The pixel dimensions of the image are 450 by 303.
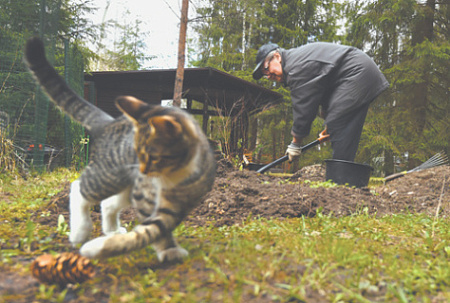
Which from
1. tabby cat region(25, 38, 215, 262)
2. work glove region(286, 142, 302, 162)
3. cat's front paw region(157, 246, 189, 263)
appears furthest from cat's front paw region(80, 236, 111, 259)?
work glove region(286, 142, 302, 162)

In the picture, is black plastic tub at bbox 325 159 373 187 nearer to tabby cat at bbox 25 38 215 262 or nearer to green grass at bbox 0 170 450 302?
green grass at bbox 0 170 450 302

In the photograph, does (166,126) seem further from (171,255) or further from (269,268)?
(269,268)

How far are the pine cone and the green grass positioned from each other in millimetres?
47

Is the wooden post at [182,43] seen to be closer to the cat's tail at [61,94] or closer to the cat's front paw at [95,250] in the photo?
the cat's tail at [61,94]

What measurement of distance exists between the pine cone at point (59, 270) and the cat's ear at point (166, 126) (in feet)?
2.29

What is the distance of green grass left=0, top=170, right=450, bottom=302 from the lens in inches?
53.4

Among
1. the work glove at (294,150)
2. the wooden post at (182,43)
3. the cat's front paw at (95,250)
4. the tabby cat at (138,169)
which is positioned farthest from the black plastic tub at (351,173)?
the wooden post at (182,43)

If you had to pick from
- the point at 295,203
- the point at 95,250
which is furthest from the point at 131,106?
the point at 295,203

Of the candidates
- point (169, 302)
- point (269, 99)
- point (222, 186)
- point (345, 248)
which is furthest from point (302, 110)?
point (269, 99)

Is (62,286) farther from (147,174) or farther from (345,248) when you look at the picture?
(345,248)

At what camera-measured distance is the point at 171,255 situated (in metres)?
1.67

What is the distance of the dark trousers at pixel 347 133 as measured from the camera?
446cm

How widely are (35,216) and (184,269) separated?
1760 millimetres

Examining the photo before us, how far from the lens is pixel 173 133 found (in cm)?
135
